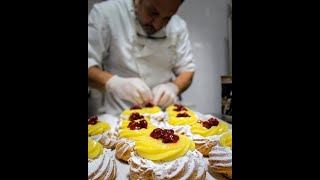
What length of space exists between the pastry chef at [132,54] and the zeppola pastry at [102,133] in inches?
29.5

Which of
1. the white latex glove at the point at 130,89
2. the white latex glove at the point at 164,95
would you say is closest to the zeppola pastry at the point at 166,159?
the white latex glove at the point at 130,89

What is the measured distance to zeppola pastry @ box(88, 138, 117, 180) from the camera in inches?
41.6

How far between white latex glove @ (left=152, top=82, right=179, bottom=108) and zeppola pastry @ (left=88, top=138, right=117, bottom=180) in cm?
149

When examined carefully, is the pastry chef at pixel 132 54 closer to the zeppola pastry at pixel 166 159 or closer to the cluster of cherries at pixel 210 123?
the cluster of cherries at pixel 210 123

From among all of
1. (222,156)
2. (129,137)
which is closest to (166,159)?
(222,156)

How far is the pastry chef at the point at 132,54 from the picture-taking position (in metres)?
2.59

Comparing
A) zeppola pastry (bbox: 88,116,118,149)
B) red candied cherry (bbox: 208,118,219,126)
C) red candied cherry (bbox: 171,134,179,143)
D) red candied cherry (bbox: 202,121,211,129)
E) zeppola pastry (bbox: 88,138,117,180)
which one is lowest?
zeppola pastry (bbox: 88,116,118,149)

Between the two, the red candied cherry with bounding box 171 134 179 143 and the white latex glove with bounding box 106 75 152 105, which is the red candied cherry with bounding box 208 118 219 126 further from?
the white latex glove with bounding box 106 75 152 105

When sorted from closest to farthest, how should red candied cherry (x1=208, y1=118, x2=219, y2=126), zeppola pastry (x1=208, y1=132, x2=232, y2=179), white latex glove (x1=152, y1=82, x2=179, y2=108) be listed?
1. zeppola pastry (x1=208, y1=132, x2=232, y2=179)
2. red candied cherry (x1=208, y1=118, x2=219, y2=126)
3. white latex glove (x1=152, y1=82, x2=179, y2=108)

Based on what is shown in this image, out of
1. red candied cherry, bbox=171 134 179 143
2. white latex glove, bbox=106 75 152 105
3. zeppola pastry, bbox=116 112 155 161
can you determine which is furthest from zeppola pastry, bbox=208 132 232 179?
white latex glove, bbox=106 75 152 105

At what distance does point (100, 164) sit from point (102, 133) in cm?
69

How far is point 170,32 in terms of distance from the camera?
114 inches
